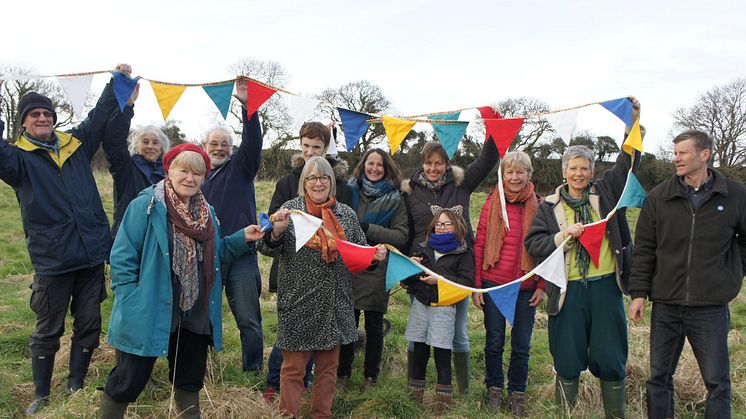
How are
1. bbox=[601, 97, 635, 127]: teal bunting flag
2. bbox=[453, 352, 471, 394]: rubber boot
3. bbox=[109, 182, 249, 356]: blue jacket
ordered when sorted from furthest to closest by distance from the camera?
bbox=[453, 352, 471, 394]: rubber boot, bbox=[601, 97, 635, 127]: teal bunting flag, bbox=[109, 182, 249, 356]: blue jacket

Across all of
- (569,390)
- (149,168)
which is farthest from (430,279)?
(149,168)

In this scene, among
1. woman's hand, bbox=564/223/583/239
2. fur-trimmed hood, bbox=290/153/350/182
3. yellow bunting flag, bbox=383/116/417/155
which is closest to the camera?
woman's hand, bbox=564/223/583/239

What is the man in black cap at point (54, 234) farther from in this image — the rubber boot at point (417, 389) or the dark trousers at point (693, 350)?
the dark trousers at point (693, 350)

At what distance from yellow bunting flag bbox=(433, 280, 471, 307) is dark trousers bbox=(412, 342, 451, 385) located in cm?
48

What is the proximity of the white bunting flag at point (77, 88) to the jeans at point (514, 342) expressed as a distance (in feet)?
13.8

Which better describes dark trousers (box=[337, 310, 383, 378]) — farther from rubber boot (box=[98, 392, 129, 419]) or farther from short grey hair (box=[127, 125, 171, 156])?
short grey hair (box=[127, 125, 171, 156])

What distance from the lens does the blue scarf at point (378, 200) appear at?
16.3ft

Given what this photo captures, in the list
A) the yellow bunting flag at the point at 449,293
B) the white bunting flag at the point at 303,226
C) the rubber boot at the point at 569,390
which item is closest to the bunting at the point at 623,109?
the yellow bunting flag at the point at 449,293

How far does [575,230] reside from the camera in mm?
4289

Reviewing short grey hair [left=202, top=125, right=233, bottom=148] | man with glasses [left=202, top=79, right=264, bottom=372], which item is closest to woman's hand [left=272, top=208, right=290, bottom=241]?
man with glasses [left=202, top=79, right=264, bottom=372]

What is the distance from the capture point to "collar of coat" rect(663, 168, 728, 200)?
3.98m

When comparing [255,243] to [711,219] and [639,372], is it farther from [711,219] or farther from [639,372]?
[639,372]

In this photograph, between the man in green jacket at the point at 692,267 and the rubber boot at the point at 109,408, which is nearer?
the rubber boot at the point at 109,408

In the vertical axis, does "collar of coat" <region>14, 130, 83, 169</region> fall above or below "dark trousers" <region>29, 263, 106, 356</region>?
above
